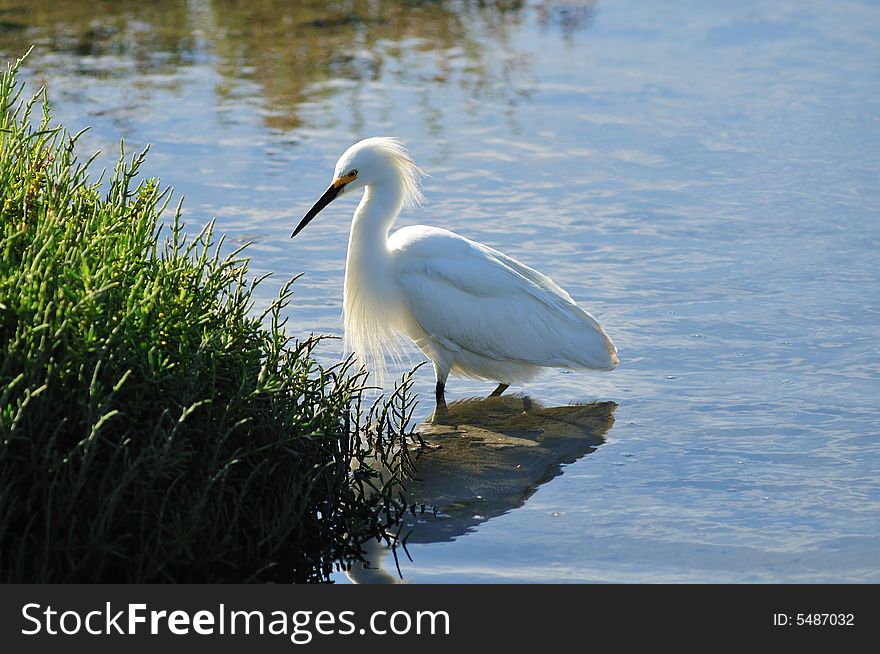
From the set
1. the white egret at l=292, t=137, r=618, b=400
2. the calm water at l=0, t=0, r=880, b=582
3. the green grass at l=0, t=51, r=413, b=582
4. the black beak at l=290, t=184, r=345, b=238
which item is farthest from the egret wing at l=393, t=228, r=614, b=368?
the green grass at l=0, t=51, r=413, b=582

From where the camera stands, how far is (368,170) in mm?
5801

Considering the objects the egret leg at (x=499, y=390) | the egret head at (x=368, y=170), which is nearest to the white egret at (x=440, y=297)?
the egret head at (x=368, y=170)

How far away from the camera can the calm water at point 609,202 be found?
15.4 ft

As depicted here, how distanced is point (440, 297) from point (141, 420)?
2.29 m

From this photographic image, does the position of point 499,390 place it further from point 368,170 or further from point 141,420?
point 141,420

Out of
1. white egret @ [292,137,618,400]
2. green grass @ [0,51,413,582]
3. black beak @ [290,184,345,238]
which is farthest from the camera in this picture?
white egret @ [292,137,618,400]

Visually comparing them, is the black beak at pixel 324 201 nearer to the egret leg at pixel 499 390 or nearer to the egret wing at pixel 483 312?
the egret wing at pixel 483 312

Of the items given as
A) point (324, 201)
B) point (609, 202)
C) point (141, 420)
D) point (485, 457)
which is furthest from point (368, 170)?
point (609, 202)

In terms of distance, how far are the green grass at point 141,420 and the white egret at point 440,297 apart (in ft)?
5.02

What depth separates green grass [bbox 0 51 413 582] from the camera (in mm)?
3559

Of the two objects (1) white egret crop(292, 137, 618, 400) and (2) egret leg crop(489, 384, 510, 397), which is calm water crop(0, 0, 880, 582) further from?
(1) white egret crop(292, 137, 618, 400)

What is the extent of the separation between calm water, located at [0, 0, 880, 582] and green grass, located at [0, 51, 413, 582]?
370 millimetres

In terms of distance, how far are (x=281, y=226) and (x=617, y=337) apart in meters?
2.31

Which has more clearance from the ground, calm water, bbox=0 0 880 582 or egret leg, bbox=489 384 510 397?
calm water, bbox=0 0 880 582
